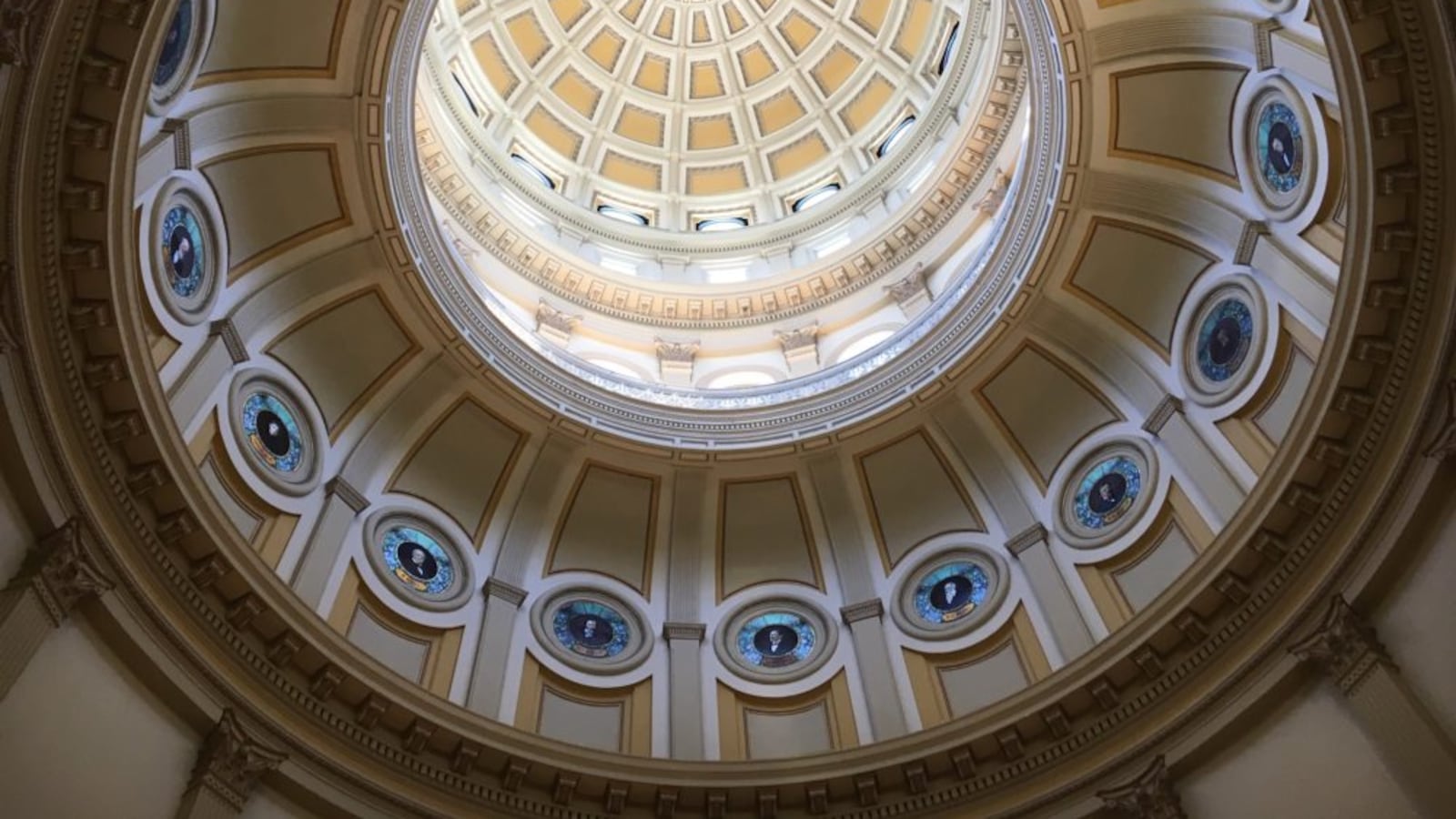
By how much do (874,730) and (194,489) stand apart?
9878 mm

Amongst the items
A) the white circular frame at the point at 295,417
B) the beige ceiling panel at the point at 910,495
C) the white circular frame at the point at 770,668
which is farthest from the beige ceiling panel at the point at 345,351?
the beige ceiling panel at the point at 910,495

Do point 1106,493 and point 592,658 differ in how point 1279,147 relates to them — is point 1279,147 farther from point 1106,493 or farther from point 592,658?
point 592,658

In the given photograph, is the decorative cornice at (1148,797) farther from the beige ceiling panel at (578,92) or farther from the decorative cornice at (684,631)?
the beige ceiling panel at (578,92)

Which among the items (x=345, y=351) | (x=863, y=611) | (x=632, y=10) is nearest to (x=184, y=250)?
(x=345, y=351)

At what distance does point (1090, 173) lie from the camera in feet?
58.2

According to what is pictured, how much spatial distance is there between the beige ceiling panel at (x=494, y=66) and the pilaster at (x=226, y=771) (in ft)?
66.4

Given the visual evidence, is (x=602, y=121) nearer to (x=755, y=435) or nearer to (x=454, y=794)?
(x=755, y=435)

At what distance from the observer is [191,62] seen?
45.0 feet

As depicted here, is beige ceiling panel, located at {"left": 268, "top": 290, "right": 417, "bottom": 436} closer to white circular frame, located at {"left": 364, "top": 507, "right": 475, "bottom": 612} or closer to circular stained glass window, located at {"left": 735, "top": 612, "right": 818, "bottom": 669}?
white circular frame, located at {"left": 364, "top": 507, "right": 475, "bottom": 612}

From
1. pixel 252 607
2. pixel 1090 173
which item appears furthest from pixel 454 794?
pixel 1090 173

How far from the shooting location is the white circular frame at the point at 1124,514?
17.1 m

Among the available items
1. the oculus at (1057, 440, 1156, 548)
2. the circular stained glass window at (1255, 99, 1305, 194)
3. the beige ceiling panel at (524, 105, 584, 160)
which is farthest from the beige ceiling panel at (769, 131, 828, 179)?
the circular stained glass window at (1255, 99, 1305, 194)

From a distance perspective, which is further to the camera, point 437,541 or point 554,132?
point 554,132

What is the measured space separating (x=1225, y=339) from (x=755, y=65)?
1996 cm
